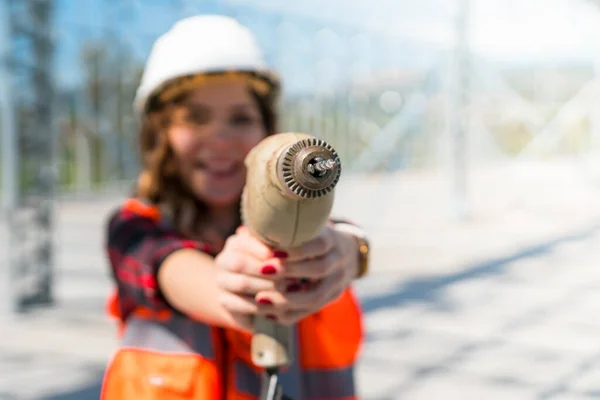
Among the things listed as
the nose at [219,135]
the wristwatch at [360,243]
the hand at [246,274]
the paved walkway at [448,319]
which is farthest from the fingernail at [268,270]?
the paved walkway at [448,319]

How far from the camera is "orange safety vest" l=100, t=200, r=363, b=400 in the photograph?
1.14 m

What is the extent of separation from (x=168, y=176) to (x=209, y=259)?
14.1 inches

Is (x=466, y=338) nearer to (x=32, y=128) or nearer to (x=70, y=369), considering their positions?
(x=70, y=369)

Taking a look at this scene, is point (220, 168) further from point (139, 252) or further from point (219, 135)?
point (139, 252)

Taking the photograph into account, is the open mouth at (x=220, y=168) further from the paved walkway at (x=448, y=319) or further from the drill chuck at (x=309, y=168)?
the paved walkway at (x=448, y=319)

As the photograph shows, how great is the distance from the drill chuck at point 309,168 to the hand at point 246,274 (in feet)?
0.54

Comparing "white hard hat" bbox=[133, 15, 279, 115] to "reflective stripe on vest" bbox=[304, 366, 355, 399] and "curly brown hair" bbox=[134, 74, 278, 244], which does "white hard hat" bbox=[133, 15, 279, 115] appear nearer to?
"curly brown hair" bbox=[134, 74, 278, 244]

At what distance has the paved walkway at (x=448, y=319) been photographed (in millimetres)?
3637

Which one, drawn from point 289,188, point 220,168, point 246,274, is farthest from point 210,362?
point 289,188

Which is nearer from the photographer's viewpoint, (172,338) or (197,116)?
(172,338)

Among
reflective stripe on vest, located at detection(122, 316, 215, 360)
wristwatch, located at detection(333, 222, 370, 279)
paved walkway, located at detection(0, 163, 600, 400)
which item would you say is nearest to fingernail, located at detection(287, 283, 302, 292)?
wristwatch, located at detection(333, 222, 370, 279)

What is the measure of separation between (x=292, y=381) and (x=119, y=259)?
0.41 metres

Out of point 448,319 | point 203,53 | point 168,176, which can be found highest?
point 203,53

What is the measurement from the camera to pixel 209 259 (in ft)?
3.95
